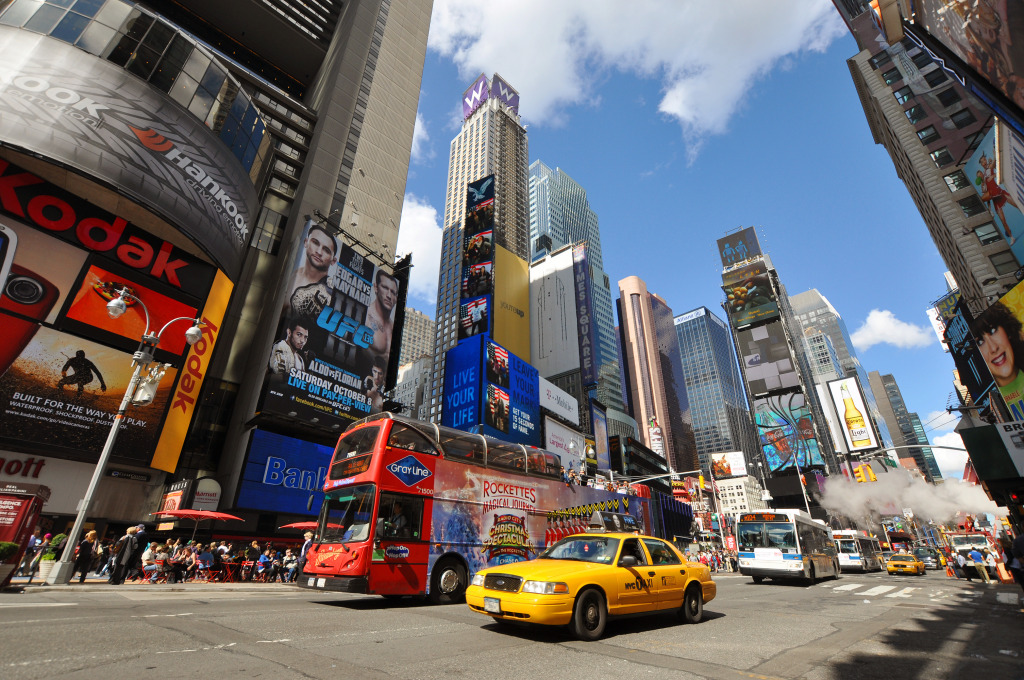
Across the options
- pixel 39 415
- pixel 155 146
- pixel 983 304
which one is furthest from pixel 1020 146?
pixel 39 415

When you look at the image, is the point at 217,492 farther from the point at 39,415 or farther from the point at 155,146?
the point at 155,146

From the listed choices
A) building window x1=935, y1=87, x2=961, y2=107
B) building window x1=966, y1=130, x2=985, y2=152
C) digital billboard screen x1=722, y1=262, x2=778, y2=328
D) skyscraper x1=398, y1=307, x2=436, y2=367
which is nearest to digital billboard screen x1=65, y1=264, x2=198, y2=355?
building window x1=966, y1=130, x2=985, y2=152

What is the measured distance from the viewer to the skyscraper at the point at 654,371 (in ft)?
A: 486

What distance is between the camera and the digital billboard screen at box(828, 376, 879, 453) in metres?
88.1

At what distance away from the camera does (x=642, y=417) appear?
147 metres

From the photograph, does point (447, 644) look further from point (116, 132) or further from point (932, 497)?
point (932, 497)

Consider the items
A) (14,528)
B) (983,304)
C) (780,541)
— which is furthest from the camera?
(983,304)

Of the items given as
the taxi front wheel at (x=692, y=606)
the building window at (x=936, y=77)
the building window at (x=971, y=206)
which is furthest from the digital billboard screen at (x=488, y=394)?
the building window at (x=936, y=77)

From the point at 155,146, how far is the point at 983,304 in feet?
202

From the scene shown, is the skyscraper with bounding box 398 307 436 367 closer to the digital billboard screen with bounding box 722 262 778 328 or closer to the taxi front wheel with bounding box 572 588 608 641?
the digital billboard screen with bounding box 722 262 778 328

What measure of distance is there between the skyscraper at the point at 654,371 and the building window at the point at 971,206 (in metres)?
106

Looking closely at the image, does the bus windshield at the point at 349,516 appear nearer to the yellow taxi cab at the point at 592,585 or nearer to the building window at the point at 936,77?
the yellow taxi cab at the point at 592,585

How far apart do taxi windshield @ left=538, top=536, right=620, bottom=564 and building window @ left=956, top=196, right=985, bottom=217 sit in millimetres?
52031

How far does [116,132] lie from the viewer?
2264cm
